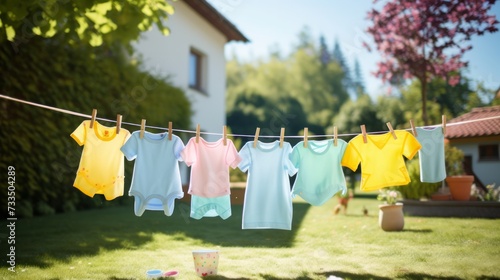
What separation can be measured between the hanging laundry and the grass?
2.43 ft

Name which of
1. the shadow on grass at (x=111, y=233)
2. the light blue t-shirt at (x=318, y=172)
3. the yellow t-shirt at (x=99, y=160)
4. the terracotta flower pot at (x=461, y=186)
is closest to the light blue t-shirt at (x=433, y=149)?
the light blue t-shirt at (x=318, y=172)

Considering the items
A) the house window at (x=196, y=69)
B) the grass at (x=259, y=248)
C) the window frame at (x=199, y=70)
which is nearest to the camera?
the grass at (x=259, y=248)

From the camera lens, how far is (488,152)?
44.1ft

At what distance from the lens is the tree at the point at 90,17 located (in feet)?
18.0

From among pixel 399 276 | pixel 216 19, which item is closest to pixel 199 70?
pixel 216 19

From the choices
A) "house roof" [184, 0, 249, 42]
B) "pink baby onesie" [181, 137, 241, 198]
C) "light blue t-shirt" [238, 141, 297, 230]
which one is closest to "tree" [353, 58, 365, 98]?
"house roof" [184, 0, 249, 42]

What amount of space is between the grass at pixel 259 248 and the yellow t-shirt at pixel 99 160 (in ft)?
3.13

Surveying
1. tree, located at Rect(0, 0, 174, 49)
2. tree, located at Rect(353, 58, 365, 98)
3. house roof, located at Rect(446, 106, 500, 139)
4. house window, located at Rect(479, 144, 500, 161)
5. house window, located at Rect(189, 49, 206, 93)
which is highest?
tree, located at Rect(353, 58, 365, 98)

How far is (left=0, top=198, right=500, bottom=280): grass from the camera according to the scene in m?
4.40

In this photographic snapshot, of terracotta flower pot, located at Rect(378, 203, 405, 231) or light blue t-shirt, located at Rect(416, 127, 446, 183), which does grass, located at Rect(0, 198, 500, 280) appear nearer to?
terracotta flower pot, located at Rect(378, 203, 405, 231)

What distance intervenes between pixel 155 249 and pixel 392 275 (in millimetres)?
3277

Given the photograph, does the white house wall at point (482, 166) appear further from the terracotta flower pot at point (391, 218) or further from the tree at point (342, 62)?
the tree at point (342, 62)

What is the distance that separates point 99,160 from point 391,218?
4978mm

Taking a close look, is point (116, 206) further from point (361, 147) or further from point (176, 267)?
point (361, 147)
